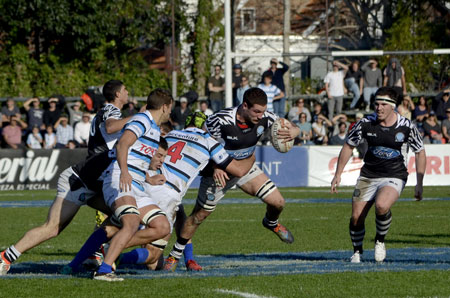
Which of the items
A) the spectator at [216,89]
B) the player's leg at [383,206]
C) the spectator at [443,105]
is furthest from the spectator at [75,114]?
the player's leg at [383,206]

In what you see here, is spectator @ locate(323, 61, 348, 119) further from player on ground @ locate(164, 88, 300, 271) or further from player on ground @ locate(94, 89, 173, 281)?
player on ground @ locate(94, 89, 173, 281)

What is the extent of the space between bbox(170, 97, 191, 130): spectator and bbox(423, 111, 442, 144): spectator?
6.18 meters

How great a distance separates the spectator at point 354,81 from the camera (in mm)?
25766

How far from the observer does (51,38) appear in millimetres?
32406

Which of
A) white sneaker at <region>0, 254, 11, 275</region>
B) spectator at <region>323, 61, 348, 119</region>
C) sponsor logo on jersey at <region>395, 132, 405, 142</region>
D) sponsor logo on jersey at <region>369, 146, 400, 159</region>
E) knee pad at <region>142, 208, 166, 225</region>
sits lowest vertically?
spectator at <region>323, 61, 348, 119</region>

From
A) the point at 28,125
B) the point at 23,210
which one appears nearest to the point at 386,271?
the point at 23,210

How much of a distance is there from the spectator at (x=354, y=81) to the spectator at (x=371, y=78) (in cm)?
27

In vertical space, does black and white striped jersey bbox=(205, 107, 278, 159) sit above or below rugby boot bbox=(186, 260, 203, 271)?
above

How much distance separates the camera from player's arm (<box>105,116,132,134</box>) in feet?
31.4

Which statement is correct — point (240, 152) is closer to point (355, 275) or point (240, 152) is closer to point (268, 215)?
point (268, 215)

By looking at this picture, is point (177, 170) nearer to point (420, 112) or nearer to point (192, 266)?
point (192, 266)

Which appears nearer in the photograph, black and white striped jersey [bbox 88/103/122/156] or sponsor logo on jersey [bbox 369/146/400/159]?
black and white striped jersey [bbox 88/103/122/156]

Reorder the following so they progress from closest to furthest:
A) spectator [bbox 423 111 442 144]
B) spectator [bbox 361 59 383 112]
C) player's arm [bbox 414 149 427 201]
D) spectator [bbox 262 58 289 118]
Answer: player's arm [bbox 414 149 427 201] → spectator [bbox 423 111 442 144] → spectator [bbox 262 58 289 118] → spectator [bbox 361 59 383 112]

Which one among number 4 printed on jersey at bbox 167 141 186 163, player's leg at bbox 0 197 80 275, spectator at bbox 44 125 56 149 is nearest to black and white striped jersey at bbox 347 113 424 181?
number 4 printed on jersey at bbox 167 141 186 163
